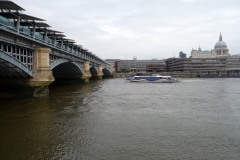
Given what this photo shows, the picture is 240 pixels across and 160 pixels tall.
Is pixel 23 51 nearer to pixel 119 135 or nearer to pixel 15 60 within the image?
pixel 15 60

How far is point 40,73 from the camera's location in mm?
20906

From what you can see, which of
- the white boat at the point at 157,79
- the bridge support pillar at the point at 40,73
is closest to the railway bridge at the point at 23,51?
the bridge support pillar at the point at 40,73

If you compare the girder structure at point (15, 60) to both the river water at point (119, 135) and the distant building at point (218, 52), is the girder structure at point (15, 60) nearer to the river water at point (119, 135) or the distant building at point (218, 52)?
the river water at point (119, 135)

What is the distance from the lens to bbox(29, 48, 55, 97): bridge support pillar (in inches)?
816

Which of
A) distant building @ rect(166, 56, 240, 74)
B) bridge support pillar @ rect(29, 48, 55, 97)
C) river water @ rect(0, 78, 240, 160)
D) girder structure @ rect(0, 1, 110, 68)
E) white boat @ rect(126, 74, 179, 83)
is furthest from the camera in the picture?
distant building @ rect(166, 56, 240, 74)

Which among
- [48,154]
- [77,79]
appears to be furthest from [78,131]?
[77,79]

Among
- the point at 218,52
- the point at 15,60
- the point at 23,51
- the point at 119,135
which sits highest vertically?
the point at 218,52

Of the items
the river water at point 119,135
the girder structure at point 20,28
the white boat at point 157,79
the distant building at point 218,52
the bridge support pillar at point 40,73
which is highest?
the distant building at point 218,52

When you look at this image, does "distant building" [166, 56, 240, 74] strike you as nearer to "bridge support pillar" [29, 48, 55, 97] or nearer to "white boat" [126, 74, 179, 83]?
"white boat" [126, 74, 179, 83]

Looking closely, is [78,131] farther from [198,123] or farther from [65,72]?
[65,72]

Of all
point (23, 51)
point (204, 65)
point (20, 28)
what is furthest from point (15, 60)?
point (204, 65)

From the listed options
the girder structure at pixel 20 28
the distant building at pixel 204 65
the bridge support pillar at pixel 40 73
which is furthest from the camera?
the distant building at pixel 204 65

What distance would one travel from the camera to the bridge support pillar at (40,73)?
20.7 metres

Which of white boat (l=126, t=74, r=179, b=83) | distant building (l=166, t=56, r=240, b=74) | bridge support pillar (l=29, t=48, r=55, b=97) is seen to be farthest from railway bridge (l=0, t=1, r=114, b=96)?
distant building (l=166, t=56, r=240, b=74)
